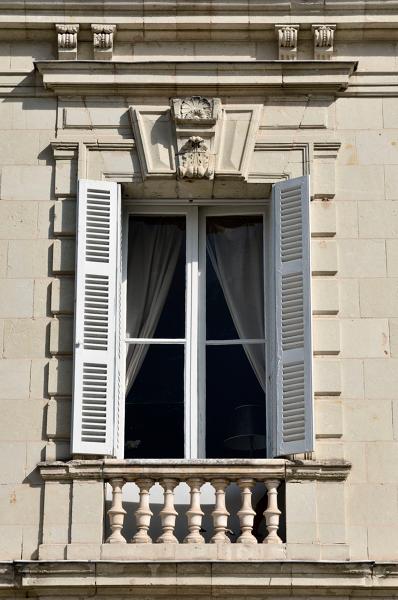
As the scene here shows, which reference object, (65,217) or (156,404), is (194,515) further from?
(65,217)

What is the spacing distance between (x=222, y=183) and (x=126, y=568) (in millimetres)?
3463

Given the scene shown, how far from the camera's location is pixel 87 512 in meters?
13.8

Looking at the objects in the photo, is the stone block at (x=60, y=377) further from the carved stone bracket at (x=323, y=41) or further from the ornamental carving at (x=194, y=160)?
the carved stone bracket at (x=323, y=41)

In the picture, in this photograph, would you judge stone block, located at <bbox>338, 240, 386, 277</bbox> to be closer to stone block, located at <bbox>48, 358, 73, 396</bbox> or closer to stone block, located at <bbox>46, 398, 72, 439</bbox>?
stone block, located at <bbox>48, 358, 73, 396</bbox>

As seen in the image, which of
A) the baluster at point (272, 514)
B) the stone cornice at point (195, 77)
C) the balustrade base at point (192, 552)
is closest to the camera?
the balustrade base at point (192, 552)

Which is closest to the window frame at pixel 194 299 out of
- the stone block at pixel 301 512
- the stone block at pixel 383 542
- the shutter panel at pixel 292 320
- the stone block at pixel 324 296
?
the shutter panel at pixel 292 320

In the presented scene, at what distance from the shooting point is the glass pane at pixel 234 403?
14.4 meters

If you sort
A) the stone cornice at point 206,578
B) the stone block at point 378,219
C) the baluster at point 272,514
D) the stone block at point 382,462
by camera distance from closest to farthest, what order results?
the stone cornice at point 206,578
the baluster at point 272,514
the stone block at point 382,462
the stone block at point 378,219

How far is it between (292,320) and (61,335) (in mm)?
1873

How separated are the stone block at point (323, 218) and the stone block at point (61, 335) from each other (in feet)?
7.07

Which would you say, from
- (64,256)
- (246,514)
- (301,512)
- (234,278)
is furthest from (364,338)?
(64,256)

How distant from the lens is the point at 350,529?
13.7m

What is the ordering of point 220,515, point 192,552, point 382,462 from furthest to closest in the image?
point 382,462
point 220,515
point 192,552

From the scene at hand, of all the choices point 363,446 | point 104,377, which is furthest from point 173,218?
point 363,446
